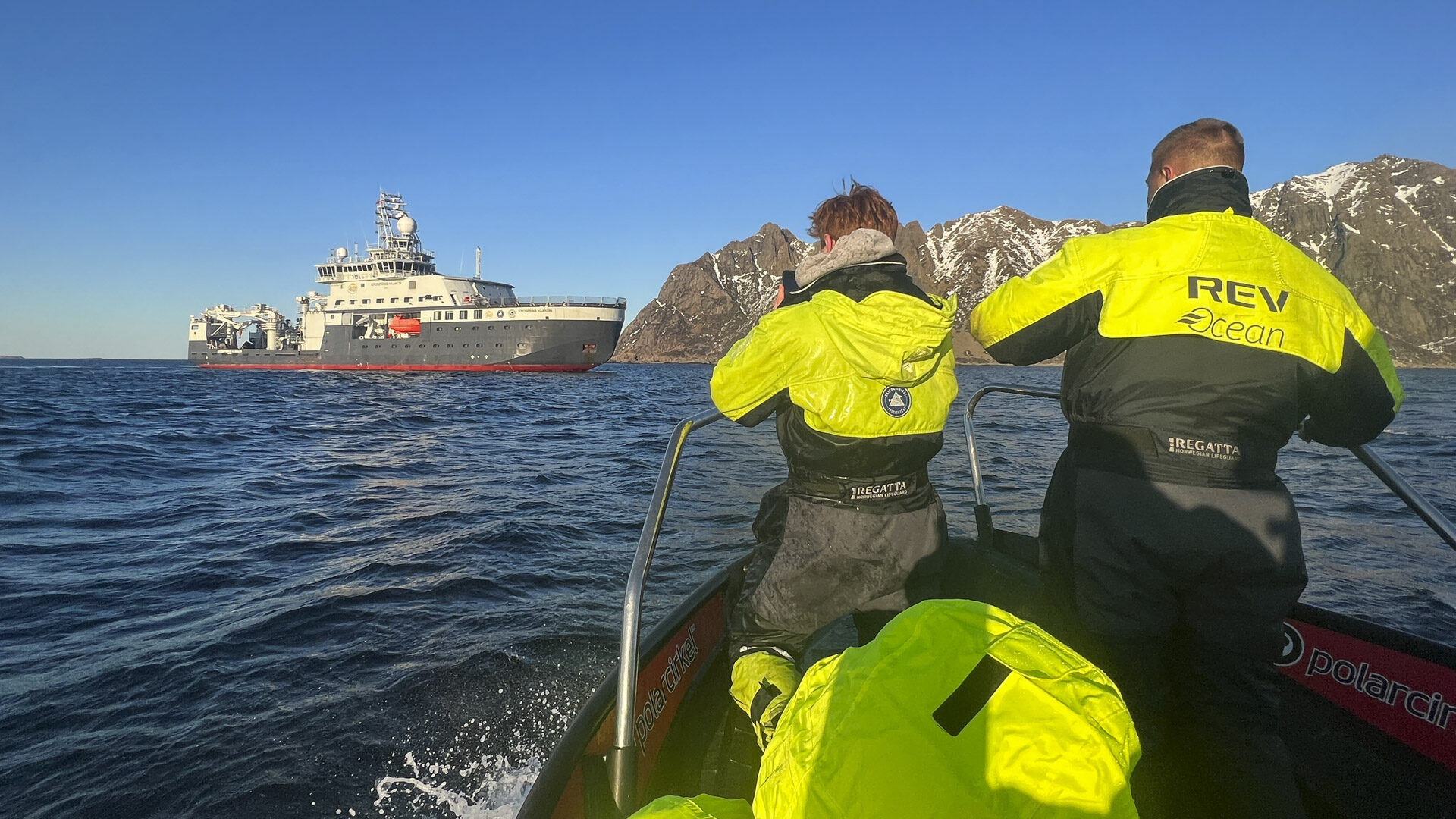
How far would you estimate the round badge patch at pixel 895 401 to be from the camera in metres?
1.98

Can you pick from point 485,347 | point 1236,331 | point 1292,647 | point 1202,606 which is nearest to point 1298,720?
point 1292,647

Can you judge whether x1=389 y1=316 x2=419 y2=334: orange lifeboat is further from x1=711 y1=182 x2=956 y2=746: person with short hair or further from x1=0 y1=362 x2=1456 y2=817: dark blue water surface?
x1=711 y1=182 x2=956 y2=746: person with short hair

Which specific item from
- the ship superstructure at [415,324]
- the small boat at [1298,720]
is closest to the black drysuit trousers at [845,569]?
the small boat at [1298,720]

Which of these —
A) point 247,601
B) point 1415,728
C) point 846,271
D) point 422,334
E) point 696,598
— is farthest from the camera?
point 422,334

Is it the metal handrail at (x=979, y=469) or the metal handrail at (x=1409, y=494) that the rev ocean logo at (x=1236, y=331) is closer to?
the metal handrail at (x=1409, y=494)

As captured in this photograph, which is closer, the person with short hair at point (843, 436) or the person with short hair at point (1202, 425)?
the person with short hair at point (1202, 425)

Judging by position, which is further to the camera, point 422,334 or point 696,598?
point 422,334

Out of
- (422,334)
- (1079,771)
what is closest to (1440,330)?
(422,334)

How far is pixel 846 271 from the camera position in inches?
79.7

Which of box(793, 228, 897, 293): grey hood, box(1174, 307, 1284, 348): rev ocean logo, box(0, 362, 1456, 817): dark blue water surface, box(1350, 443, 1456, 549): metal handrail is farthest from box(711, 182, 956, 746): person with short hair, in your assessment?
box(0, 362, 1456, 817): dark blue water surface

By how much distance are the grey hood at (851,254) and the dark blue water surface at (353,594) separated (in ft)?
9.03

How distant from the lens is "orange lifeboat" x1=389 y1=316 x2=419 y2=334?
156 ft

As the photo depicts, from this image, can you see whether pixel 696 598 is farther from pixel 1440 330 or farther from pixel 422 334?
pixel 1440 330

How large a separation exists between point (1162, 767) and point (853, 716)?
6.70 feet
